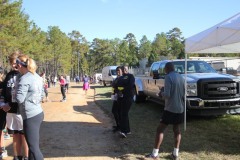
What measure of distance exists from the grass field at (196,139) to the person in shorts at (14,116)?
1.98 meters

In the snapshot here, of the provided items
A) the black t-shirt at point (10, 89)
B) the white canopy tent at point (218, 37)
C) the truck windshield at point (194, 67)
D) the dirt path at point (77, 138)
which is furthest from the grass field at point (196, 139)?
the black t-shirt at point (10, 89)

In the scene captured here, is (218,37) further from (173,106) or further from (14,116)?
(14,116)

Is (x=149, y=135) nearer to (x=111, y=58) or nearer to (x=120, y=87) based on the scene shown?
(x=120, y=87)

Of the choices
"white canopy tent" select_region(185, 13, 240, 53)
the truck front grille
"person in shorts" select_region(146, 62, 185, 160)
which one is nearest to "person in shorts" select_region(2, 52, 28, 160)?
"person in shorts" select_region(146, 62, 185, 160)

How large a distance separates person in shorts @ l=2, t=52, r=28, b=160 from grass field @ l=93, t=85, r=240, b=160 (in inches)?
78.1

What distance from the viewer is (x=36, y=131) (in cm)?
481

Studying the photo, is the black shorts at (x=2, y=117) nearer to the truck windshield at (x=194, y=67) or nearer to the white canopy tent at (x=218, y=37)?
the white canopy tent at (x=218, y=37)

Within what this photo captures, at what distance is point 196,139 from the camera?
297 inches

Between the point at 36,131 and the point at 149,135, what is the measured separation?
395cm

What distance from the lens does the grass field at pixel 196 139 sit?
639cm

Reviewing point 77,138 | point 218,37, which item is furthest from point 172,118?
point 77,138

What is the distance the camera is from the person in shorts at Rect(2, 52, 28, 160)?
552 cm

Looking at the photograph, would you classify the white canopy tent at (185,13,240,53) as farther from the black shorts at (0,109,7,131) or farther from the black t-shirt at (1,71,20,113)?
the black shorts at (0,109,7,131)

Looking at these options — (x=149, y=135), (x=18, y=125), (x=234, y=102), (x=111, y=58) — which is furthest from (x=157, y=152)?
(x=111, y=58)
